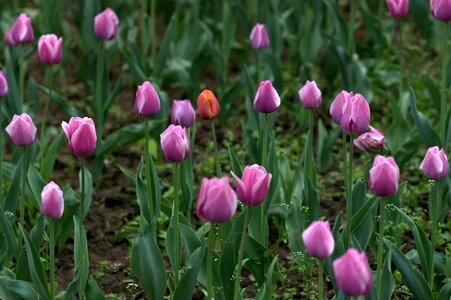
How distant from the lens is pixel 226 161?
401 cm

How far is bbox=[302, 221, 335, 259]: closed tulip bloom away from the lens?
6.97 ft

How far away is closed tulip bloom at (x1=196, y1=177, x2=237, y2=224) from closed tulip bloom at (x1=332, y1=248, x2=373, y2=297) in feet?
1.05

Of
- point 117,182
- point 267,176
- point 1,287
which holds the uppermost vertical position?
point 267,176

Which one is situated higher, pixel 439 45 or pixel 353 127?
pixel 353 127

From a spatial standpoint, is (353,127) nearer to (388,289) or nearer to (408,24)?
(388,289)

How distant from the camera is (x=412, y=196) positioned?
12.1 ft

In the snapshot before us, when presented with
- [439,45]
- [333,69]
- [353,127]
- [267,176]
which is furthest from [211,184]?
[439,45]

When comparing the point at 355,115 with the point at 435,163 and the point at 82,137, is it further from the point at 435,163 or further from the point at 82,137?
the point at 82,137

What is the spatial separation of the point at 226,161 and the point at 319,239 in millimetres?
1890

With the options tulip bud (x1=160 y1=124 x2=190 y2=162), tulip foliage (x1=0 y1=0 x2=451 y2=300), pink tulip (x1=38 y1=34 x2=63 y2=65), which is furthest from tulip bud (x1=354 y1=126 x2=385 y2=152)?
pink tulip (x1=38 y1=34 x2=63 y2=65)

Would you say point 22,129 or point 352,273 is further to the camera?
point 22,129

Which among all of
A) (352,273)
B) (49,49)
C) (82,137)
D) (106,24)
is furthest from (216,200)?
(106,24)

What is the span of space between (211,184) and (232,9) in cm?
282

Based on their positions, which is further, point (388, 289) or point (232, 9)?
point (232, 9)
